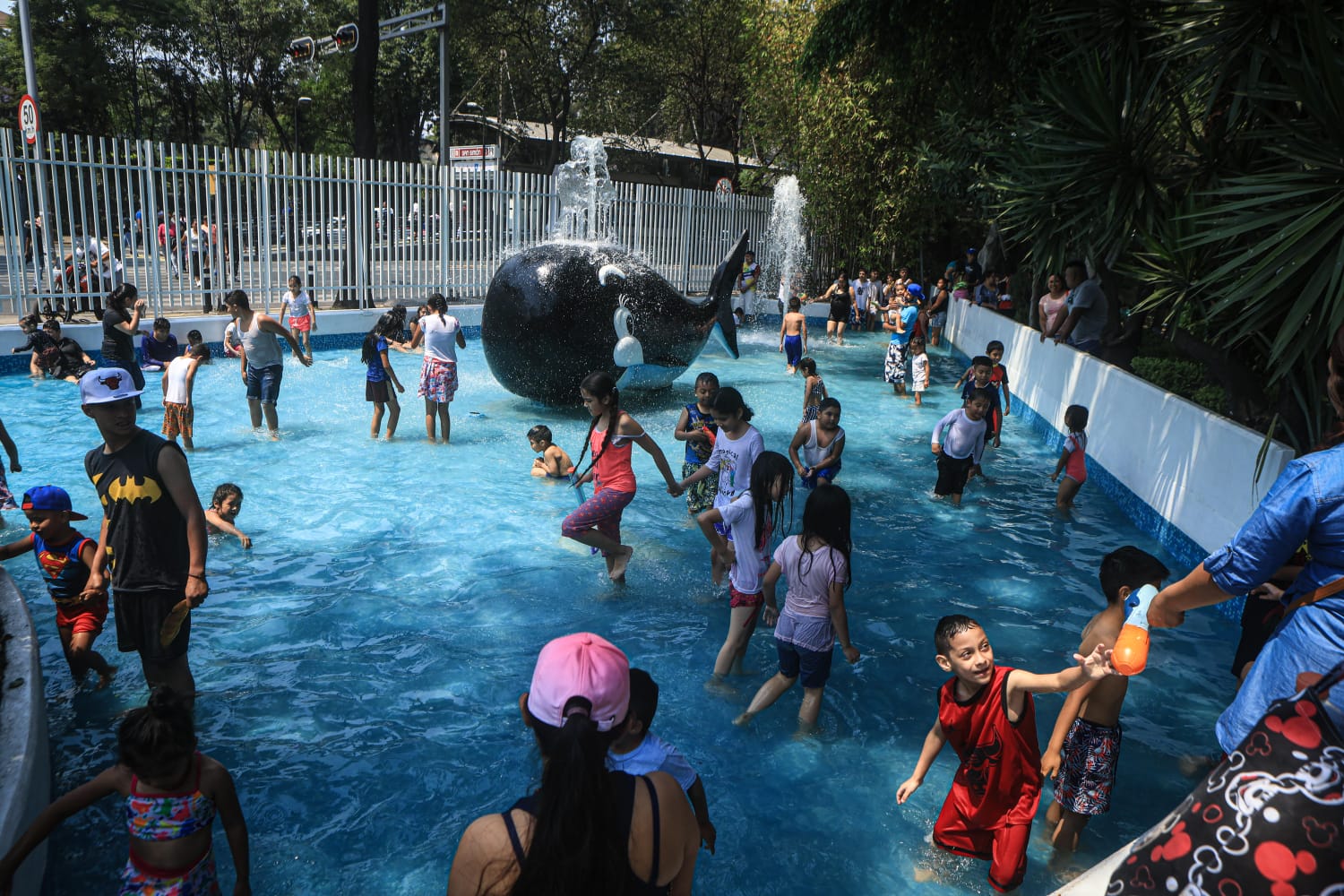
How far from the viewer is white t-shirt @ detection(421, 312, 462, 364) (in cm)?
1062

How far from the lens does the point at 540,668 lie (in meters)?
2.43

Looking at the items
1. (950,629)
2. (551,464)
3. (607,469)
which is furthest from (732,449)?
(551,464)

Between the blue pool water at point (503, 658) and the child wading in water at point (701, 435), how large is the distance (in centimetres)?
61

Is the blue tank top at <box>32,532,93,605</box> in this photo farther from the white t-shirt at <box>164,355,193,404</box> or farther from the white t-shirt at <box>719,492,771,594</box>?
the white t-shirt at <box>164,355,193,404</box>

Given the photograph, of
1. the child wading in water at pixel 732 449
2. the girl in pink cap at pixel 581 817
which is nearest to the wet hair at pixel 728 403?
the child wading in water at pixel 732 449

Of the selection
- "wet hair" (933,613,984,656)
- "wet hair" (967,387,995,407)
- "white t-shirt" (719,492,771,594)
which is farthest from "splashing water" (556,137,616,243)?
"wet hair" (933,613,984,656)

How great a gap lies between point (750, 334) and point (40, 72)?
29629mm

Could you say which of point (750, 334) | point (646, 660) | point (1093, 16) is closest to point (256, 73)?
point (750, 334)

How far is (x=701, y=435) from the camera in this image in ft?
24.4

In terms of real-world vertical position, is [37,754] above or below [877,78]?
below

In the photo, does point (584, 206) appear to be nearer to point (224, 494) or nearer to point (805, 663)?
point (224, 494)

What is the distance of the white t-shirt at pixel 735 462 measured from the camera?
6.14 meters

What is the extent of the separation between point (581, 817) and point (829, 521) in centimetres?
274

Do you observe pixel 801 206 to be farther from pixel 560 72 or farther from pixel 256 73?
pixel 256 73
